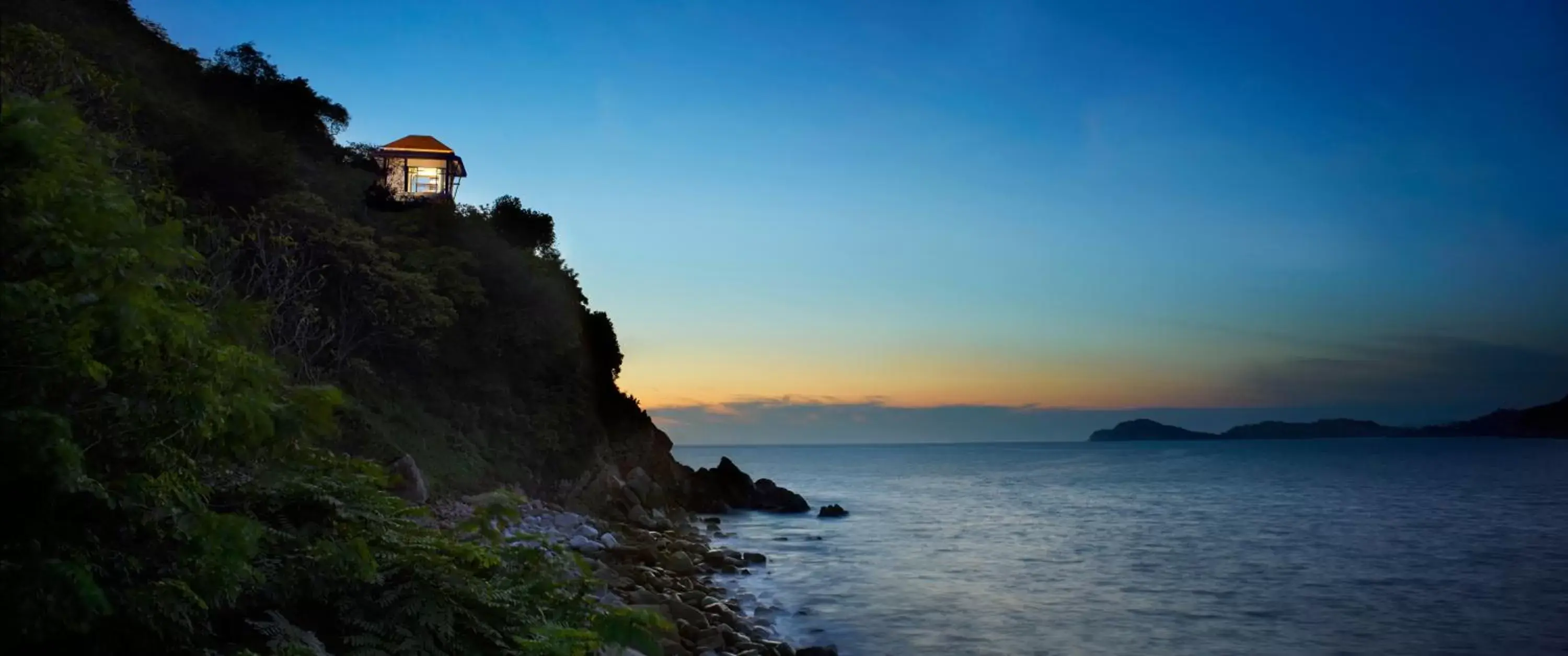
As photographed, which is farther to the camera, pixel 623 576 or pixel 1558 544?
pixel 1558 544

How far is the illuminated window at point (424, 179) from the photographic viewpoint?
146 feet

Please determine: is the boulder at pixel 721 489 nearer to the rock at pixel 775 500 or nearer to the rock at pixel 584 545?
the rock at pixel 775 500

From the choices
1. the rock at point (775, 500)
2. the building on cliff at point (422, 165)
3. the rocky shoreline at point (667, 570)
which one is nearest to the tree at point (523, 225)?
the building on cliff at point (422, 165)

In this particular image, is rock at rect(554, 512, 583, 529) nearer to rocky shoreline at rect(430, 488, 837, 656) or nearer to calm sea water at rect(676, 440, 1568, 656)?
rocky shoreline at rect(430, 488, 837, 656)

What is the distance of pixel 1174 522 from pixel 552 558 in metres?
40.4

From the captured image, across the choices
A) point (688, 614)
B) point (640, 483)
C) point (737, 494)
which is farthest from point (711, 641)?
point (737, 494)

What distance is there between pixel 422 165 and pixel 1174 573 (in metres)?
36.0

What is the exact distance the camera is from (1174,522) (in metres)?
43.2

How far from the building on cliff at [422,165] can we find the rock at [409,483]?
2961 centimetres

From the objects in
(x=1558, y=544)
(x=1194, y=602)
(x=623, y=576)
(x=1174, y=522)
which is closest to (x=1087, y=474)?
(x=1174, y=522)

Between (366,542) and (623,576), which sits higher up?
(366,542)

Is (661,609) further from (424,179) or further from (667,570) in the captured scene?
(424,179)

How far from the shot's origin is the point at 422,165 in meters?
44.6

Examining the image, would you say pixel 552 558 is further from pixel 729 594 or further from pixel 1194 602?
pixel 1194 602
